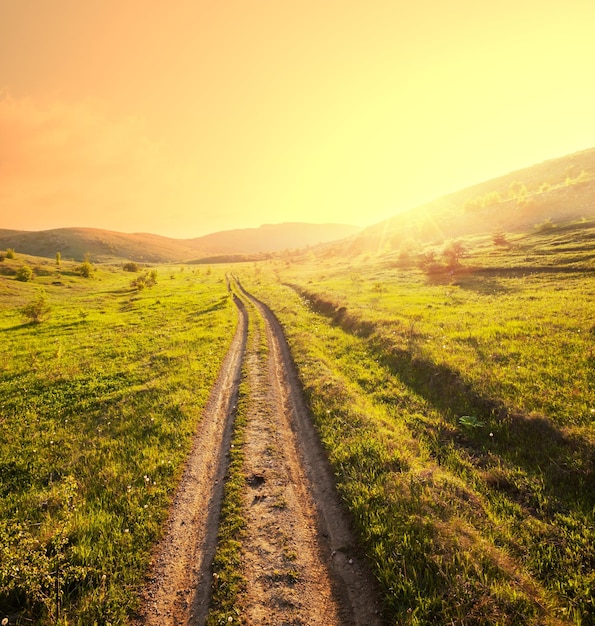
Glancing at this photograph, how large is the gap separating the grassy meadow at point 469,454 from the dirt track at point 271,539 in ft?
2.21

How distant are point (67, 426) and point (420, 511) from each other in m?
14.8

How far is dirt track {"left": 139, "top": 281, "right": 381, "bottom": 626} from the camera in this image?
6227 mm

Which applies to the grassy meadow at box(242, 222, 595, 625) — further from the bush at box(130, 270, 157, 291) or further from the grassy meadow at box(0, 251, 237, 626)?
the bush at box(130, 270, 157, 291)

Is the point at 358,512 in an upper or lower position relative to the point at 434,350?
lower

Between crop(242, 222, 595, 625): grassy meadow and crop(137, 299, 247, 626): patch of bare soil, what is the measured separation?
3851 millimetres

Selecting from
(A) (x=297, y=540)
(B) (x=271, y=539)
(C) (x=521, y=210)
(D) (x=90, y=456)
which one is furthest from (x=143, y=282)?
(C) (x=521, y=210)

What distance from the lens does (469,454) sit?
10.6 metres

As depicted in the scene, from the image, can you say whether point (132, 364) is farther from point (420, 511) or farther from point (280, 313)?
→ point (420, 511)

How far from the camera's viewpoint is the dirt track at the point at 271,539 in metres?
6.23

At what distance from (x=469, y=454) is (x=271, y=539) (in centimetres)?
A: 731

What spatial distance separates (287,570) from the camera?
22.8ft

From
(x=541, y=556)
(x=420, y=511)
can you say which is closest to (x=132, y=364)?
(x=420, y=511)

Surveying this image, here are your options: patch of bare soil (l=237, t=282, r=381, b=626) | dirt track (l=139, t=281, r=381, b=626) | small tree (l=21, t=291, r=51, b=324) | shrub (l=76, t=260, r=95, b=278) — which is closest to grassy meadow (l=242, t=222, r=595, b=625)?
patch of bare soil (l=237, t=282, r=381, b=626)

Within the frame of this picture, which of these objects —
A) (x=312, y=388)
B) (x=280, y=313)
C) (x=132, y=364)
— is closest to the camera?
(x=312, y=388)
